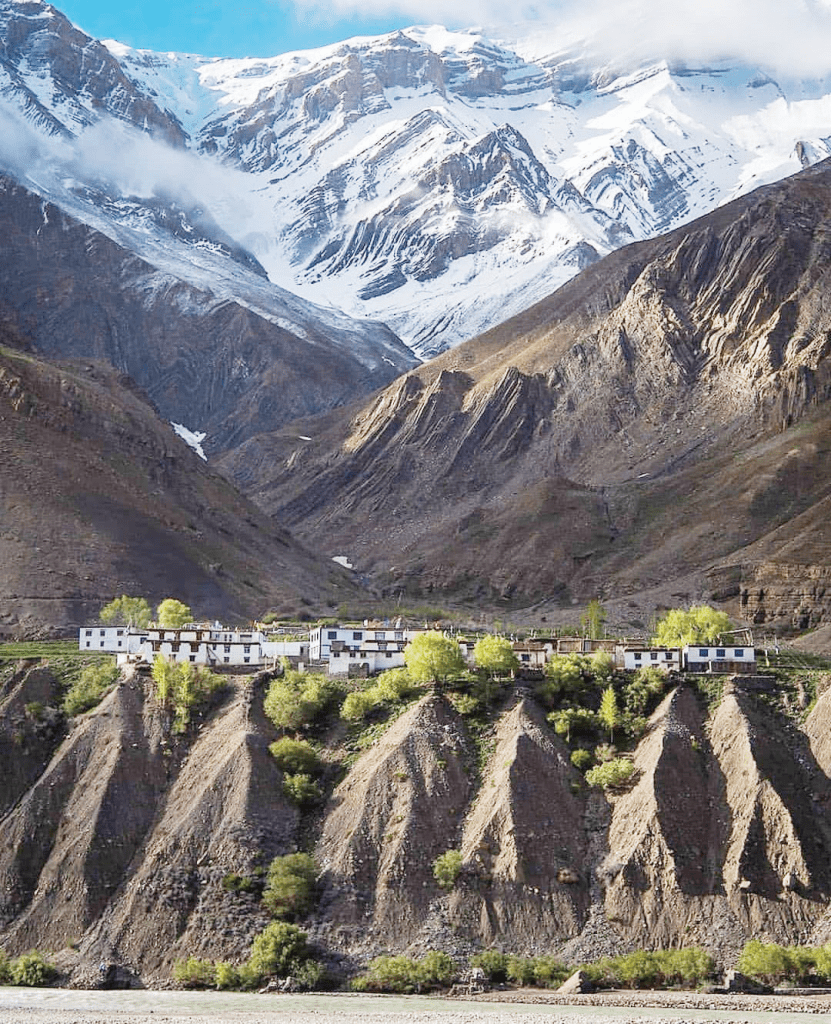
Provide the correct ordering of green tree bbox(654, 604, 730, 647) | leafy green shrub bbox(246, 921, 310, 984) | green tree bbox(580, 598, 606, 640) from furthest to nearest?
green tree bbox(580, 598, 606, 640), green tree bbox(654, 604, 730, 647), leafy green shrub bbox(246, 921, 310, 984)

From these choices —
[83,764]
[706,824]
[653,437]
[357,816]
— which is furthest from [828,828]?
[653,437]

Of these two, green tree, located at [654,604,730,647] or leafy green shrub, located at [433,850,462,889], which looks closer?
leafy green shrub, located at [433,850,462,889]

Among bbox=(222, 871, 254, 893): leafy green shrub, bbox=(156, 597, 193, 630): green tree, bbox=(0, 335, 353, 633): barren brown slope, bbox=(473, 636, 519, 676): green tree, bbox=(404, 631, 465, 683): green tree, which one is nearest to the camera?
bbox=(222, 871, 254, 893): leafy green shrub

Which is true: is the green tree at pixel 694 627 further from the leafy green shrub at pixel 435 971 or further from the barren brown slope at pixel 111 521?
the barren brown slope at pixel 111 521

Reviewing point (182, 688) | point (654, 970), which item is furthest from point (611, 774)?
point (182, 688)

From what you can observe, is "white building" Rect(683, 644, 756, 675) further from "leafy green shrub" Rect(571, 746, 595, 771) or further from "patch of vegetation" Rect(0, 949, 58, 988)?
"patch of vegetation" Rect(0, 949, 58, 988)

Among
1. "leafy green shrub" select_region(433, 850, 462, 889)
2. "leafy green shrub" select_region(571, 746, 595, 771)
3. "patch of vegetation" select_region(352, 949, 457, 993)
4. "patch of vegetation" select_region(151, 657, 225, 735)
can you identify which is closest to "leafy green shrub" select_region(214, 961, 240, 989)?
"patch of vegetation" select_region(352, 949, 457, 993)

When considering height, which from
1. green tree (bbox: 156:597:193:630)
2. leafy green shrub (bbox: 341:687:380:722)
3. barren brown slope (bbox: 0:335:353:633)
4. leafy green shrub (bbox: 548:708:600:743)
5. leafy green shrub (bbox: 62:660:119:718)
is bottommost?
leafy green shrub (bbox: 548:708:600:743)

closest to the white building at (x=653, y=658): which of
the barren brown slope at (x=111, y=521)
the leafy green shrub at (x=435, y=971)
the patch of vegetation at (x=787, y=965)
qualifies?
the patch of vegetation at (x=787, y=965)
